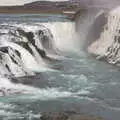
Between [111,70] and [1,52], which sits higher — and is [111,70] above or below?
below

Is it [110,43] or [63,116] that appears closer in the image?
[63,116]

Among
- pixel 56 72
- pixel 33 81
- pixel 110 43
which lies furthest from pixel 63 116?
pixel 110 43

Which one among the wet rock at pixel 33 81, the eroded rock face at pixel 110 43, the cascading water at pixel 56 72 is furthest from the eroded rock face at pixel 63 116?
the eroded rock face at pixel 110 43

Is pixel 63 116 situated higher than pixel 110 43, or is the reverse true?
pixel 63 116

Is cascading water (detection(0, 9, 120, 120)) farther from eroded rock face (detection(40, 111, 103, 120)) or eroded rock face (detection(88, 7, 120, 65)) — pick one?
eroded rock face (detection(40, 111, 103, 120))

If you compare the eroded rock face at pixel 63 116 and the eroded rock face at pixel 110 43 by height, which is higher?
the eroded rock face at pixel 63 116

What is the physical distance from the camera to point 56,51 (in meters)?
26.3

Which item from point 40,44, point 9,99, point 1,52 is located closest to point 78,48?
point 40,44

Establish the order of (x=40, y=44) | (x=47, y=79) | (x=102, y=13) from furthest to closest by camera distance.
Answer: (x=102, y=13)
(x=40, y=44)
(x=47, y=79)

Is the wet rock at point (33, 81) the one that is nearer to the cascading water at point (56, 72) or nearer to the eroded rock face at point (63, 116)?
the cascading water at point (56, 72)

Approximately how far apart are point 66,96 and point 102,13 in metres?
12.5

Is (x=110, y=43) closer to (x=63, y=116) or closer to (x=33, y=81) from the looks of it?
(x=33, y=81)

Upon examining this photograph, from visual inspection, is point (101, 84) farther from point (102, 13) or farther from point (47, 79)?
point (102, 13)

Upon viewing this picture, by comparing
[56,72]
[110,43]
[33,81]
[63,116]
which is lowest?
[110,43]
